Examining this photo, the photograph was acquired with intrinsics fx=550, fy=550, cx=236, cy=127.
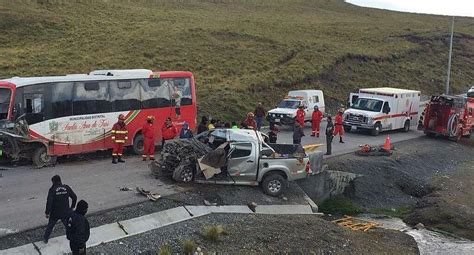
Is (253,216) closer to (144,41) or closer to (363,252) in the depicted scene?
(363,252)

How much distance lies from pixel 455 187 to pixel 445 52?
46459 mm

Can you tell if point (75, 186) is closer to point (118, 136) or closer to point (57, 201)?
point (118, 136)

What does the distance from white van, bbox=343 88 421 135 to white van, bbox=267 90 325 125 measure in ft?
7.43

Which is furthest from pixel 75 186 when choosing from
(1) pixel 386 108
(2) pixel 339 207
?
(1) pixel 386 108

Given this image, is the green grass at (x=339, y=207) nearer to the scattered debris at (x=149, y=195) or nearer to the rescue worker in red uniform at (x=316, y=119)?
the scattered debris at (x=149, y=195)

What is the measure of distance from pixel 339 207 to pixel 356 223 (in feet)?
6.57

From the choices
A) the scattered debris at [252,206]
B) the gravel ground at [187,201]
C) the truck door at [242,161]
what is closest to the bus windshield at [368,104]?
the gravel ground at [187,201]

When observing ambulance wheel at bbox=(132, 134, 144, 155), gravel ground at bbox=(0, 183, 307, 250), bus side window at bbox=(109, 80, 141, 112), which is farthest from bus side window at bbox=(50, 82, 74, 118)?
gravel ground at bbox=(0, 183, 307, 250)

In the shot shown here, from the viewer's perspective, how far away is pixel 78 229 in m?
10.4

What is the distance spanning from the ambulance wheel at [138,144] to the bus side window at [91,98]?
1.67 metres

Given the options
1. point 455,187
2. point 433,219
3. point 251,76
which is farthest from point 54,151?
point 251,76

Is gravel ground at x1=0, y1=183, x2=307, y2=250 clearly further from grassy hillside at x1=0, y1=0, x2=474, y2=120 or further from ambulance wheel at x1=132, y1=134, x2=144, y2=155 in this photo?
grassy hillside at x1=0, y1=0, x2=474, y2=120

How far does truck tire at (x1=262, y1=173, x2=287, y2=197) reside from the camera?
1691cm

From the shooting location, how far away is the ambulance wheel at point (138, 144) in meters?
21.6
